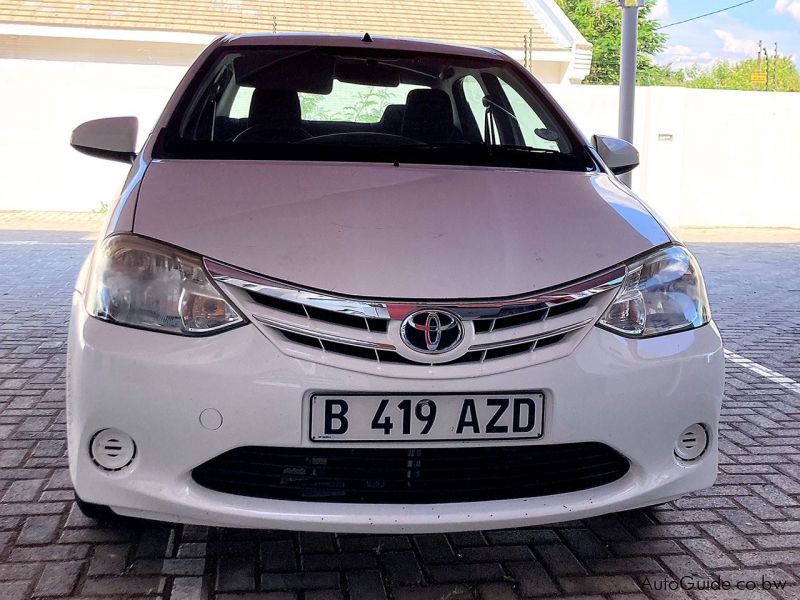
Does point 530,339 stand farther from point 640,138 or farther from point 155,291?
point 640,138

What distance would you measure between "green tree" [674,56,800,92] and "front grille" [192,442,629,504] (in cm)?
7857

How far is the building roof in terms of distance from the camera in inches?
658

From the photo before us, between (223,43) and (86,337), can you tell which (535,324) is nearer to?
(86,337)

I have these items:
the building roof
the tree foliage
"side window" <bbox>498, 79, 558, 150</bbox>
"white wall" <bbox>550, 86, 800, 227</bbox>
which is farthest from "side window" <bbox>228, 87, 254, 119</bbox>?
the tree foliage

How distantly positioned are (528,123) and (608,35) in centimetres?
4165

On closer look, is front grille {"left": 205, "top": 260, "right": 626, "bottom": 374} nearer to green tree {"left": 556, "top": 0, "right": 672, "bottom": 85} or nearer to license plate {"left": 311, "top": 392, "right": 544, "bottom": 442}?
license plate {"left": 311, "top": 392, "right": 544, "bottom": 442}

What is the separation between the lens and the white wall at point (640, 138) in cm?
1492

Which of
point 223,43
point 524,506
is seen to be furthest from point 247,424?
point 223,43

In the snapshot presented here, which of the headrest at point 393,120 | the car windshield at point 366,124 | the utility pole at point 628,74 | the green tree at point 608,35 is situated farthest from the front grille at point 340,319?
the green tree at point 608,35

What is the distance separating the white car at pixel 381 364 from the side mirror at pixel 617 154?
1.15m

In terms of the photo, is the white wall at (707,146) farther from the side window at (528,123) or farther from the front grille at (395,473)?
the front grille at (395,473)

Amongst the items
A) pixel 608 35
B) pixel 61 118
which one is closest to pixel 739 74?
pixel 608 35

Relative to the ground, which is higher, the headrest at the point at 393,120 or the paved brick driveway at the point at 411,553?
the headrest at the point at 393,120

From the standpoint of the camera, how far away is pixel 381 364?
7.25ft
